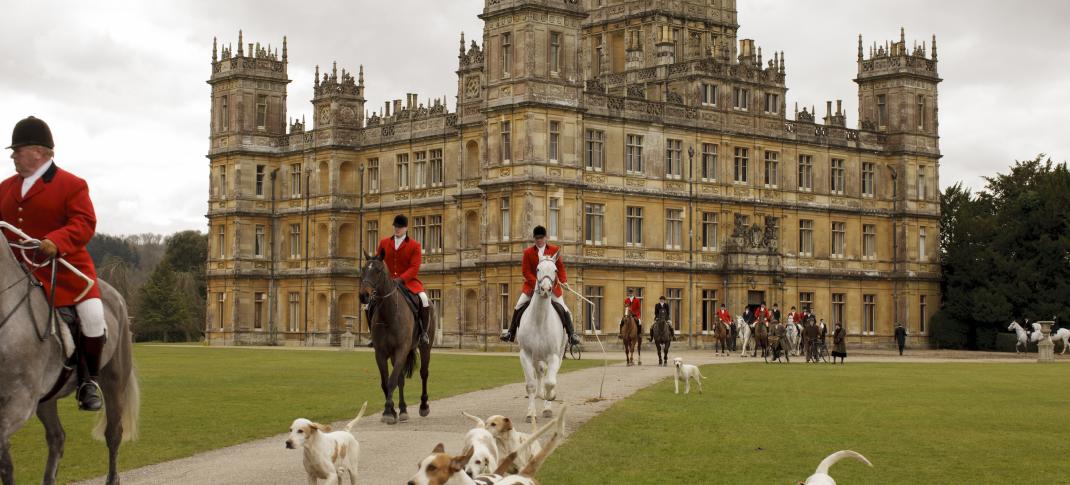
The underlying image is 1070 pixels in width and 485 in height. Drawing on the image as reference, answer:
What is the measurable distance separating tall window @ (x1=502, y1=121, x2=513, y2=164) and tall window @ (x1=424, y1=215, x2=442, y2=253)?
979 centimetres

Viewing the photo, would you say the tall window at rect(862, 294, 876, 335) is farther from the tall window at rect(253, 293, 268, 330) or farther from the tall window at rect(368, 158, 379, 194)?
the tall window at rect(253, 293, 268, 330)

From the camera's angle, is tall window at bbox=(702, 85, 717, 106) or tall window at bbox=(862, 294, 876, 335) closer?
tall window at bbox=(702, 85, 717, 106)

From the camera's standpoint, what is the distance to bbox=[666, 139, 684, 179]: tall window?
68.1 meters

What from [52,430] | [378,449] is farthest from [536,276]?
[52,430]

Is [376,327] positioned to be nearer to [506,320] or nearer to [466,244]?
[506,320]

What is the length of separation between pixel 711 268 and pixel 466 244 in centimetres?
1223

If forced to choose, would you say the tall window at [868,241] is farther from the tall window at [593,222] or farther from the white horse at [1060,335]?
the tall window at [593,222]

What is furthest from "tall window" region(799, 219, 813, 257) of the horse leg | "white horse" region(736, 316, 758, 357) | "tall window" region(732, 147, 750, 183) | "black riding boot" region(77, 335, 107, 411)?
"black riding boot" region(77, 335, 107, 411)

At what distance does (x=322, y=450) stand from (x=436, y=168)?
194 feet

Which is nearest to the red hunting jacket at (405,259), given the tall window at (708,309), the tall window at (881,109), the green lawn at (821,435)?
the green lawn at (821,435)

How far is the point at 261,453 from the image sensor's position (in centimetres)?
1731

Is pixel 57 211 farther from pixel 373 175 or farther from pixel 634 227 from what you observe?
pixel 373 175

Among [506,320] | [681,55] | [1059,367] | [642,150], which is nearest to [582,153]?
[642,150]

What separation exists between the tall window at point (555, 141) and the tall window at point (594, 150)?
2.23m
